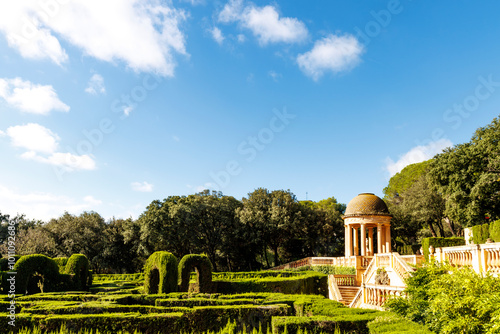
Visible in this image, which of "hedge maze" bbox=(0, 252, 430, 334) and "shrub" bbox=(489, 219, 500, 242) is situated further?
"shrub" bbox=(489, 219, 500, 242)

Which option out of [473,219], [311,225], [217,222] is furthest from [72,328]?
[311,225]

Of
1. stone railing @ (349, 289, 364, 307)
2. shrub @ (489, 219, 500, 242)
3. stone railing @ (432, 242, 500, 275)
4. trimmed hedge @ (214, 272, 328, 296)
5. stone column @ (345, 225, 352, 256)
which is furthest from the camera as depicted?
stone column @ (345, 225, 352, 256)

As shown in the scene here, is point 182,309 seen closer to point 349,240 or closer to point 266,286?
point 266,286

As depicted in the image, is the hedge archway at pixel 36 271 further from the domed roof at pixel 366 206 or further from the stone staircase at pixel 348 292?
the domed roof at pixel 366 206

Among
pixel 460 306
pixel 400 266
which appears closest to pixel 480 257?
pixel 400 266

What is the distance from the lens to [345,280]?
30562 millimetres

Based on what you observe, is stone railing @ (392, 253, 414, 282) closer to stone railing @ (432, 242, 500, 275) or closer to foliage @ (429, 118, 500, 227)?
stone railing @ (432, 242, 500, 275)

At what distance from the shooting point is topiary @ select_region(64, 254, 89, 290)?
2414cm

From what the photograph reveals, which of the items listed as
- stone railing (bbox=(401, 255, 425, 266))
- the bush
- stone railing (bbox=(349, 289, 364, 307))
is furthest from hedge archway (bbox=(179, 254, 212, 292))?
the bush

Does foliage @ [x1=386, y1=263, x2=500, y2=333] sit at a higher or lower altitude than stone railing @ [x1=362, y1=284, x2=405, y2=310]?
higher

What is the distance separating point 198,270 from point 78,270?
8916mm

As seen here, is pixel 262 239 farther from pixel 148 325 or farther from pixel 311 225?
pixel 148 325

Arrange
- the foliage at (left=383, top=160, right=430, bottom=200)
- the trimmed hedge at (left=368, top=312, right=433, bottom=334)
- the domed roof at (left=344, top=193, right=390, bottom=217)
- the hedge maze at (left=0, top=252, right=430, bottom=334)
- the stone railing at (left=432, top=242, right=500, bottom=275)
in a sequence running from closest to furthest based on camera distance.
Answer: the trimmed hedge at (left=368, top=312, right=433, bottom=334) → the hedge maze at (left=0, top=252, right=430, bottom=334) → the stone railing at (left=432, top=242, right=500, bottom=275) → the domed roof at (left=344, top=193, right=390, bottom=217) → the foliage at (left=383, top=160, right=430, bottom=200)

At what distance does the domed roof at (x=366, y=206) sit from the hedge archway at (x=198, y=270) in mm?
19070
